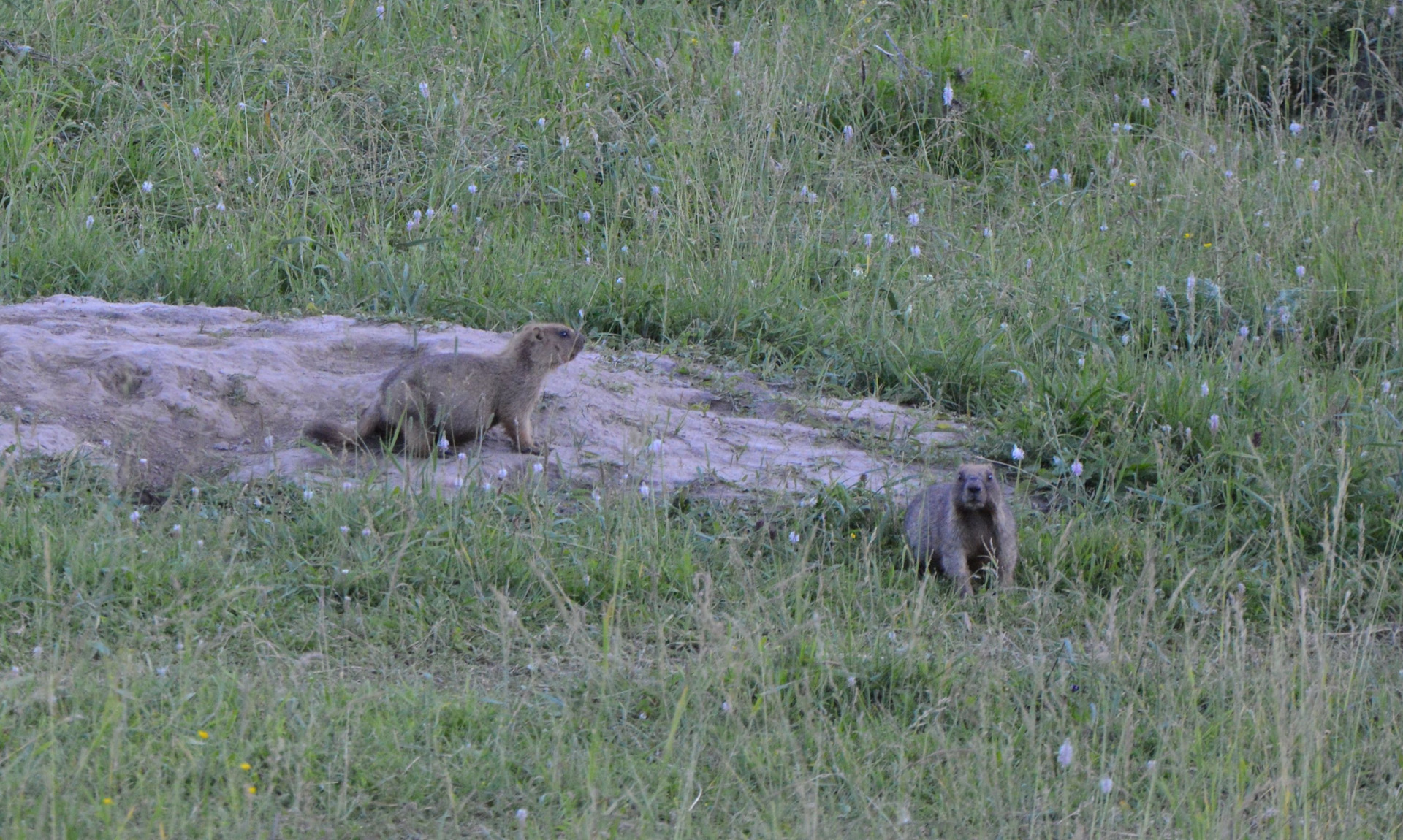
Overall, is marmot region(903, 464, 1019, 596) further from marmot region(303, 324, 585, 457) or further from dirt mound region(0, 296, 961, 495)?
marmot region(303, 324, 585, 457)

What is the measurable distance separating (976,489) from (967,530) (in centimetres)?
16

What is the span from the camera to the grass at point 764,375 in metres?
3.39

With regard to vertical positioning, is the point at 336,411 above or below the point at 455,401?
below

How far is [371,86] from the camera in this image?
→ 806cm

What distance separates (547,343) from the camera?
5.51 meters

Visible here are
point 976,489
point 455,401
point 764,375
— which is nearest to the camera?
point 976,489

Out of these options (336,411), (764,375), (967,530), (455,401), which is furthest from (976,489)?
(336,411)

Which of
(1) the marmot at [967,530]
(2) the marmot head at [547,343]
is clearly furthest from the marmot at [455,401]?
(1) the marmot at [967,530]

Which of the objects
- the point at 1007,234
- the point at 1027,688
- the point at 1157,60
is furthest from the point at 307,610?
the point at 1157,60

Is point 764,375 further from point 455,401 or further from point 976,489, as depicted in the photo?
point 976,489

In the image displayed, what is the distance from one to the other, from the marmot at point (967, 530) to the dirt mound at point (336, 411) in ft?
1.25

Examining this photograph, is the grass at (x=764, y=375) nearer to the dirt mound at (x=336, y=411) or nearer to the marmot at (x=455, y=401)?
the dirt mound at (x=336, y=411)

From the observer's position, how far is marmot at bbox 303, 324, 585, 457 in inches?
202

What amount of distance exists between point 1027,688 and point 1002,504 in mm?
995
